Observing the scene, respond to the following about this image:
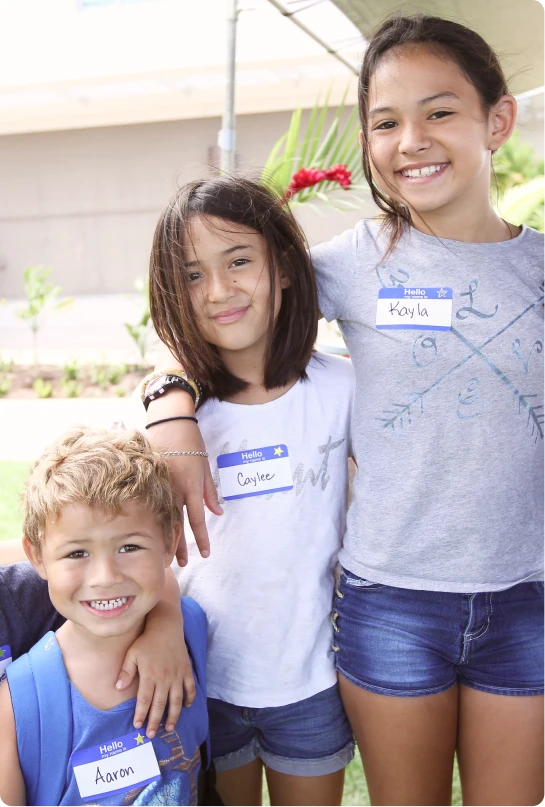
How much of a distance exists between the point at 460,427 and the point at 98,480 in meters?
0.69

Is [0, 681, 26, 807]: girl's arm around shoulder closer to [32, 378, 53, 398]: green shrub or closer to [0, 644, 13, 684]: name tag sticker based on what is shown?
[0, 644, 13, 684]: name tag sticker

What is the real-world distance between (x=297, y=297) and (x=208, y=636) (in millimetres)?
757

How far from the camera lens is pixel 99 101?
11.9 meters

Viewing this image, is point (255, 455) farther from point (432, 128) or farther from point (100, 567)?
point (432, 128)

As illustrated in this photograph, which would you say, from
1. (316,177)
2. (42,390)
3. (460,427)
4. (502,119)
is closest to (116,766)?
(460,427)

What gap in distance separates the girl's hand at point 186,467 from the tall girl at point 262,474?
0.06ft

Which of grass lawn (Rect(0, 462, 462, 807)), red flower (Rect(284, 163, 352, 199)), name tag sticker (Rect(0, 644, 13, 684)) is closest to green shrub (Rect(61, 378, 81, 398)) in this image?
grass lawn (Rect(0, 462, 462, 807))

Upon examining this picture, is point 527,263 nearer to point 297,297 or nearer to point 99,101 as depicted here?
point 297,297

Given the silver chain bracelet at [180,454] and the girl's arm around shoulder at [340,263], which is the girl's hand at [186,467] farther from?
the girl's arm around shoulder at [340,263]

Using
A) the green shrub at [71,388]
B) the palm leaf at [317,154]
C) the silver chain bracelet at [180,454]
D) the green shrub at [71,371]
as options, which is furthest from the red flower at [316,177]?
the green shrub at [71,371]

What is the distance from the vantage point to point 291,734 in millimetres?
1602

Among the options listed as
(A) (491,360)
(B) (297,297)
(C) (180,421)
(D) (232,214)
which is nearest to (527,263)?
(A) (491,360)

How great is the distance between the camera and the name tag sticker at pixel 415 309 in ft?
4.86

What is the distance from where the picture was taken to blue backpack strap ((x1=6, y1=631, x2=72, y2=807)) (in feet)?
4.21
